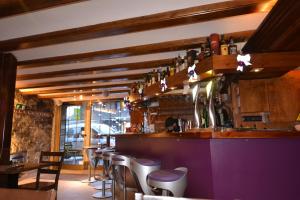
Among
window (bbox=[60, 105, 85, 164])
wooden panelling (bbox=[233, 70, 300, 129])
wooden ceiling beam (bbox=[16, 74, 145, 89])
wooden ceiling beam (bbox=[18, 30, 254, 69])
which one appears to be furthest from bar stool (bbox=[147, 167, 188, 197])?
window (bbox=[60, 105, 85, 164])

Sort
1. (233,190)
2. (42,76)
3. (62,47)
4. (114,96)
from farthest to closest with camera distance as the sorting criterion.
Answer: (114,96) → (42,76) → (62,47) → (233,190)

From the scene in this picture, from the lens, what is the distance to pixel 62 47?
3824mm

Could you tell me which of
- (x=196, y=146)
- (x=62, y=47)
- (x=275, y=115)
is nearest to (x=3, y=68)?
(x=62, y=47)

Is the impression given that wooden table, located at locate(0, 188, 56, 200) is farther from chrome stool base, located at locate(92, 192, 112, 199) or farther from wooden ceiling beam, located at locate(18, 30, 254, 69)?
chrome stool base, located at locate(92, 192, 112, 199)

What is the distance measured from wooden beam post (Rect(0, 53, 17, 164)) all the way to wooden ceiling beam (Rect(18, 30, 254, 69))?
36cm

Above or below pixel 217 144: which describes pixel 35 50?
above

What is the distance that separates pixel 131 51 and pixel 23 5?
1706 millimetres

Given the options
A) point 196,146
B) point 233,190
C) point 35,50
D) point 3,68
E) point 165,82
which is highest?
point 35,50

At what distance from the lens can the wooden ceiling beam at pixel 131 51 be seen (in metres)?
3.48

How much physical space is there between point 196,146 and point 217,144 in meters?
0.27

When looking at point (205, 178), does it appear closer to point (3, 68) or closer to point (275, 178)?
point (275, 178)

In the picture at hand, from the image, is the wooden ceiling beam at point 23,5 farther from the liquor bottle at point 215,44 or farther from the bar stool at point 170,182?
the bar stool at point 170,182

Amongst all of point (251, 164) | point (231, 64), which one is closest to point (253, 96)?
point (231, 64)

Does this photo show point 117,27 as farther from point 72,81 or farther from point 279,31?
point 72,81
